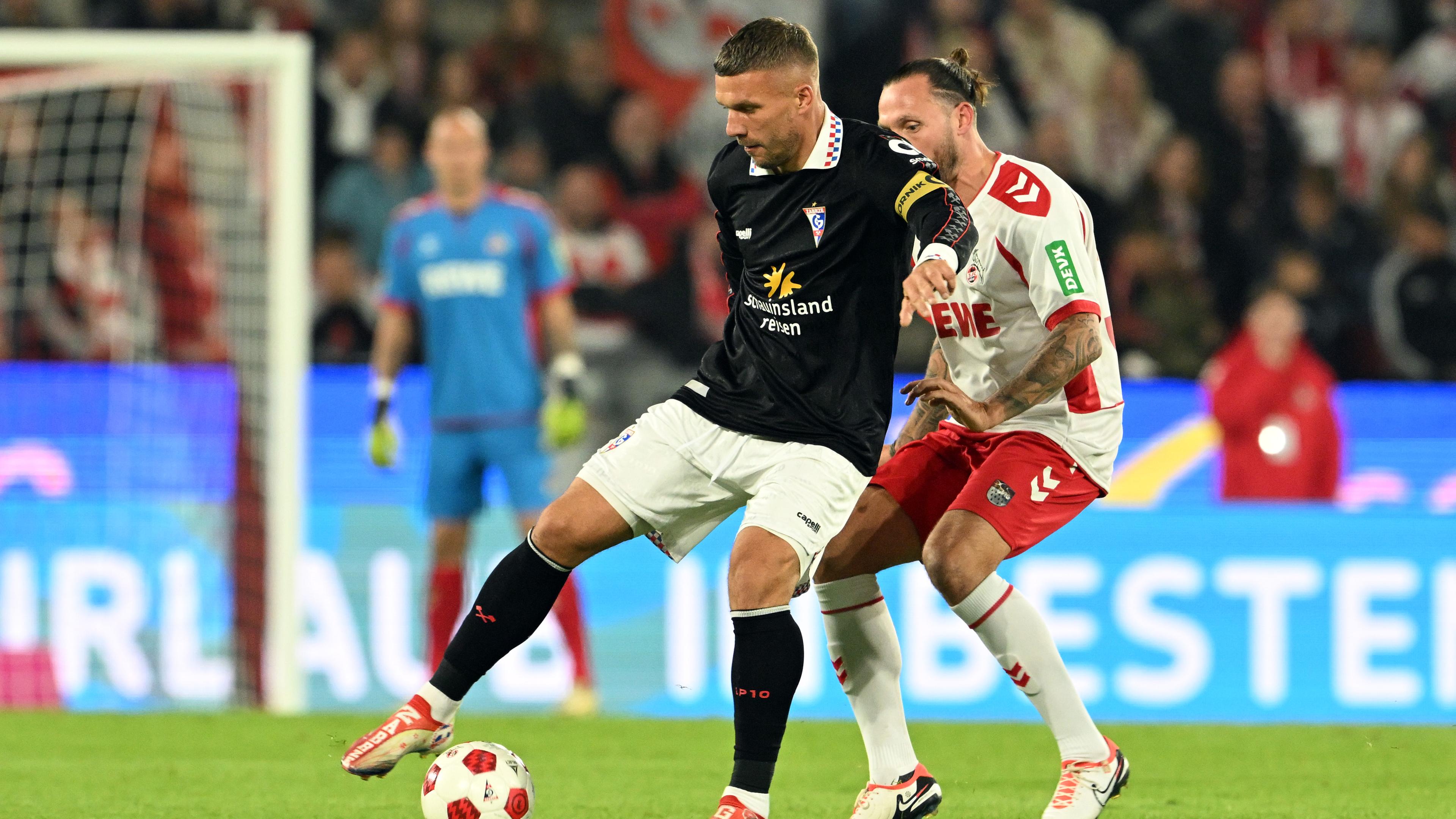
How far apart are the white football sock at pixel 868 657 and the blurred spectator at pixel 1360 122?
26.2 feet

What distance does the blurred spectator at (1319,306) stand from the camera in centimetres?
1091

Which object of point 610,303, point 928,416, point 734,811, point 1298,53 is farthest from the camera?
point 1298,53

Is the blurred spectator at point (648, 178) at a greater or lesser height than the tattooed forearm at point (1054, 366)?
lesser

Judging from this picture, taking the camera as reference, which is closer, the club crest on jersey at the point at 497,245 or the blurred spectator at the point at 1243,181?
the club crest on jersey at the point at 497,245

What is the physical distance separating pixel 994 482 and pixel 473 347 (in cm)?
356

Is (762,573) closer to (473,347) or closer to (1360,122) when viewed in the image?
(473,347)

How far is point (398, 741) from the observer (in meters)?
4.27

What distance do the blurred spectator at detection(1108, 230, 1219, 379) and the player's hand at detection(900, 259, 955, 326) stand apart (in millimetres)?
6944

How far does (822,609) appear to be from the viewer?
484cm

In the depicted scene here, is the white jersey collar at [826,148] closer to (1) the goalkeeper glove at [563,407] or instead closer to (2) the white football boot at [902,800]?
(2) the white football boot at [902,800]

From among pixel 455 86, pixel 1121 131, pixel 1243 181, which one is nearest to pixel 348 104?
pixel 455 86

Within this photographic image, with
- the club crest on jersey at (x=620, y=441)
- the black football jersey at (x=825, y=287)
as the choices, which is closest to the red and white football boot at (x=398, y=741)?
the club crest on jersey at (x=620, y=441)

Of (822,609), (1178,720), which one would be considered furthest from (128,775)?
(1178,720)

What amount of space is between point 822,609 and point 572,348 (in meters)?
3.26
